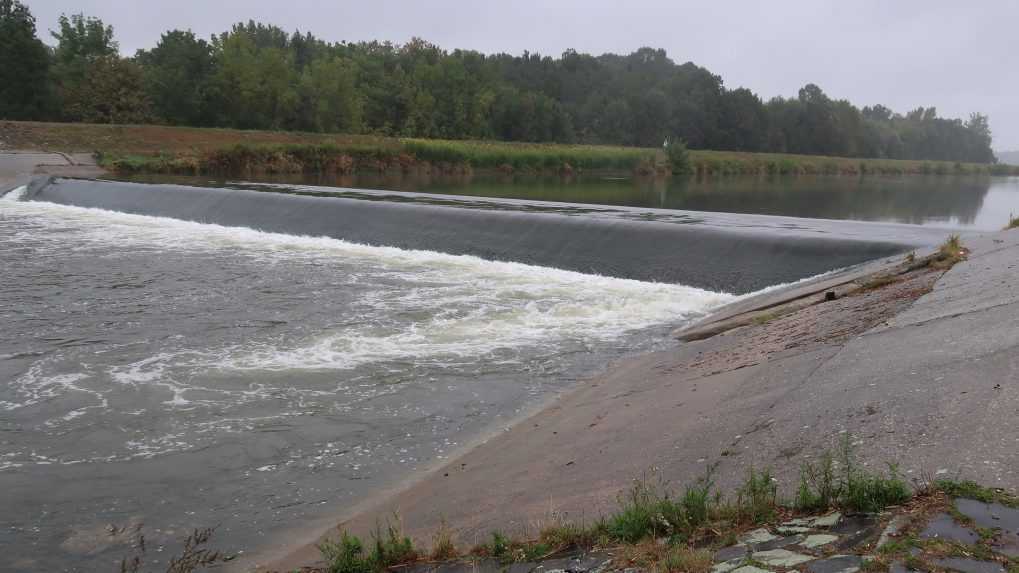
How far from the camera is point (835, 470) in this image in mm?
3580

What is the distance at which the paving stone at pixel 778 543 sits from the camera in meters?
3.01

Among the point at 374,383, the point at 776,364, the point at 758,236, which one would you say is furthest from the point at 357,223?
the point at 776,364

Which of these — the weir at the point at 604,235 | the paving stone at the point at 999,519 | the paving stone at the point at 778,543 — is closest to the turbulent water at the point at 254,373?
the weir at the point at 604,235

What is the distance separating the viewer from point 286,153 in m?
42.7

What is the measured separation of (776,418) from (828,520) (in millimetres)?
1446

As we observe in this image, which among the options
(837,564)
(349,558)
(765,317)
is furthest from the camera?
(765,317)

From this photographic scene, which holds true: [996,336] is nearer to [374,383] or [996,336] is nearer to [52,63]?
[374,383]

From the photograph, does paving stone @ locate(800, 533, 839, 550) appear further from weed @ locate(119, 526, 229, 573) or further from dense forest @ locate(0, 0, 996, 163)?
dense forest @ locate(0, 0, 996, 163)

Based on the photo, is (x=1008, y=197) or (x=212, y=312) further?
(x=1008, y=197)

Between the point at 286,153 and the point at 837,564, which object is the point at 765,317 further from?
the point at 286,153

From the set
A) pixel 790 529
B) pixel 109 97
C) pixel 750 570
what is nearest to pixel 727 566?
pixel 750 570

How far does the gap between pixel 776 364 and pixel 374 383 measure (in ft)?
12.2

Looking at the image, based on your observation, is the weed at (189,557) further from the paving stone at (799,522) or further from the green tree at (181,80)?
the green tree at (181,80)

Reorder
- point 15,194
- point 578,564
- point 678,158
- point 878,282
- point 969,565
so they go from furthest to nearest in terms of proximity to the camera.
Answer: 1. point 678,158
2. point 15,194
3. point 878,282
4. point 578,564
5. point 969,565
